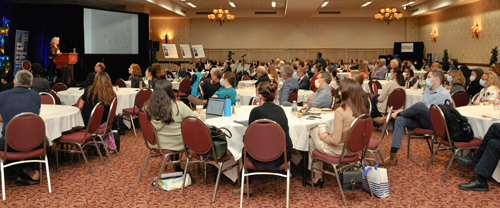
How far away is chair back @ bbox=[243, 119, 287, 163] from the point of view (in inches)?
142

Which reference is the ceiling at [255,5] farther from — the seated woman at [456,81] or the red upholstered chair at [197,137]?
the red upholstered chair at [197,137]

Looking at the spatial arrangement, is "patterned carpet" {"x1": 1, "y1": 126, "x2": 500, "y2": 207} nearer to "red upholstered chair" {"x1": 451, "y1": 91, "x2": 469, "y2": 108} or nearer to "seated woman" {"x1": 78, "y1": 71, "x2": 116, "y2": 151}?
"seated woman" {"x1": 78, "y1": 71, "x2": 116, "y2": 151}

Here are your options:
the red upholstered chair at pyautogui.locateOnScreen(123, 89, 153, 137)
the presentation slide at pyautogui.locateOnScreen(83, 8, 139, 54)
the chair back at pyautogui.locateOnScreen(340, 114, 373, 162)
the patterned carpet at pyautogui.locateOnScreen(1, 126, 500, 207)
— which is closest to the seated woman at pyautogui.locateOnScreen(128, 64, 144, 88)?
the red upholstered chair at pyautogui.locateOnScreen(123, 89, 153, 137)

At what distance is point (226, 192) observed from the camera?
4.36 metres

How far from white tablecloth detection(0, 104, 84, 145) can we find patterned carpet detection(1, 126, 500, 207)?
57 centimetres

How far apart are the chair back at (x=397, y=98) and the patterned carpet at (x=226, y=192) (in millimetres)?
2181

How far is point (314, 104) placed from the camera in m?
5.95

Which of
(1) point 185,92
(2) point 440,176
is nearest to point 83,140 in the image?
(2) point 440,176

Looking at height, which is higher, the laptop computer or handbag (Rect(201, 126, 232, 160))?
the laptop computer

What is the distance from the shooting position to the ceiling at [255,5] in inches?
665

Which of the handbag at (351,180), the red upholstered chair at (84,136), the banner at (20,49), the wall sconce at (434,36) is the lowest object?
the handbag at (351,180)

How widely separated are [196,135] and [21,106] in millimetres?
2057

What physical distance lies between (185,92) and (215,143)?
6887 mm

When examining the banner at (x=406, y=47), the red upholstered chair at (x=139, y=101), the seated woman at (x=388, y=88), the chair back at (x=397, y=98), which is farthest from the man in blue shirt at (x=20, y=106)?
the banner at (x=406, y=47)
